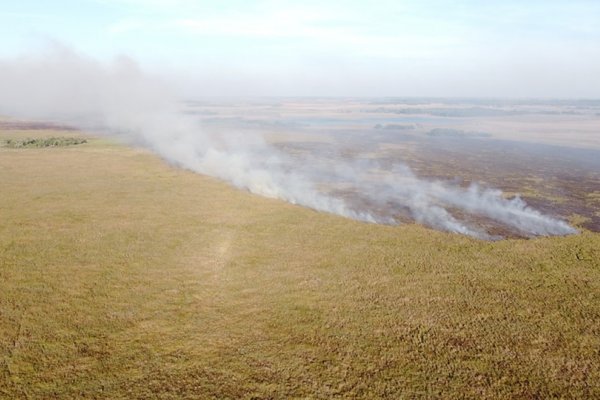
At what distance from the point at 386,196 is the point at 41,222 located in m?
39.1

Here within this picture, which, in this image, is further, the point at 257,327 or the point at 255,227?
the point at 255,227

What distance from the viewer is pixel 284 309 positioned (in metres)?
22.8

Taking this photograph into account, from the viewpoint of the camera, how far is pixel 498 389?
55.1 feet

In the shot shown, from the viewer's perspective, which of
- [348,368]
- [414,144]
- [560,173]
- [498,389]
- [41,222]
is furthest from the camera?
[414,144]

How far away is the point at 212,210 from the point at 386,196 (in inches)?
945

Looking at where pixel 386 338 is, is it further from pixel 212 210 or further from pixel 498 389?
pixel 212 210

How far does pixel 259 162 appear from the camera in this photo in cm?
7900

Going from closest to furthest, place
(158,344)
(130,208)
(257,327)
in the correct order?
(158,344), (257,327), (130,208)

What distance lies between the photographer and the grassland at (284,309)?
56.3 ft

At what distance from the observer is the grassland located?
56.3 ft

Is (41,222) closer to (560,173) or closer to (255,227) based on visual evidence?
(255,227)

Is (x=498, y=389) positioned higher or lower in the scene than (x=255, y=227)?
lower

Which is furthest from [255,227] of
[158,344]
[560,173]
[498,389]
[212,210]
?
[560,173]

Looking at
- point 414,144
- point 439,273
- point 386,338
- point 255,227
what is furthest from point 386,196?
point 414,144
